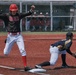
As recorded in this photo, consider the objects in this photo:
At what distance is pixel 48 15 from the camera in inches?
1425

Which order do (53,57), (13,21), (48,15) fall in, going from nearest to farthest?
(53,57) → (13,21) → (48,15)

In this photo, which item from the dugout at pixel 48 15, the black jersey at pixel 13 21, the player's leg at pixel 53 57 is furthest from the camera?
the dugout at pixel 48 15

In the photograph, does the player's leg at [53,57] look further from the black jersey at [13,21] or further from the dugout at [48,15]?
the dugout at [48,15]

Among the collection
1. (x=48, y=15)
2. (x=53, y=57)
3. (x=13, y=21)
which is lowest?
(x=53, y=57)

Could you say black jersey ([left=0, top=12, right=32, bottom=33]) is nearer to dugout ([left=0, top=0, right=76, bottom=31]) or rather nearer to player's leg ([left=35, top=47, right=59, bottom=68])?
player's leg ([left=35, top=47, right=59, bottom=68])

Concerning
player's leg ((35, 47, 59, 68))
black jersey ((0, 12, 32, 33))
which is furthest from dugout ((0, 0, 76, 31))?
player's leg ((35, 47, 59, 68))

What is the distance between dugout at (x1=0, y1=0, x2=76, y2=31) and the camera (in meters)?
35.3

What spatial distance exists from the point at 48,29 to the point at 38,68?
24.3m

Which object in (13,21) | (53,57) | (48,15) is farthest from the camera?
(48,15)

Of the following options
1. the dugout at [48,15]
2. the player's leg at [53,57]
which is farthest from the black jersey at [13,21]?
the dugout at [48,15]

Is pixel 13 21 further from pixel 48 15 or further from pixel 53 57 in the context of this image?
pixel 48 15

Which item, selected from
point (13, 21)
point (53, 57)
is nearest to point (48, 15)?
point (13, 21)

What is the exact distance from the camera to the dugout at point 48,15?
3531 cm

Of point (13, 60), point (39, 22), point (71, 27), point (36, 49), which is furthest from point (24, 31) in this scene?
point (13, 60)
